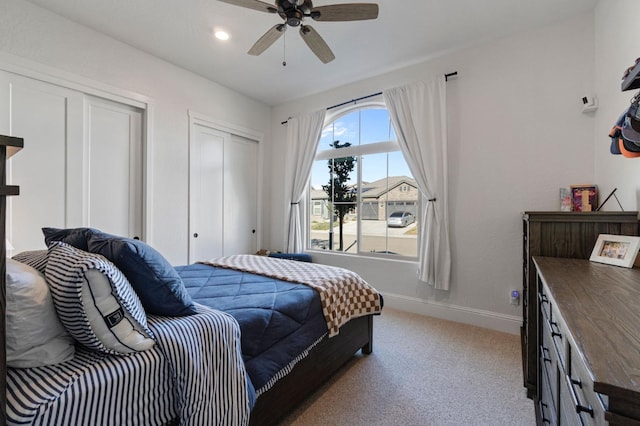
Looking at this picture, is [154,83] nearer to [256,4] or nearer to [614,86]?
[256,4]

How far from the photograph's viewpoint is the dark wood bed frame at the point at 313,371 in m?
1.42

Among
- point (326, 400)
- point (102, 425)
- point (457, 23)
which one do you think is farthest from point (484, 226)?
point (102, 425)

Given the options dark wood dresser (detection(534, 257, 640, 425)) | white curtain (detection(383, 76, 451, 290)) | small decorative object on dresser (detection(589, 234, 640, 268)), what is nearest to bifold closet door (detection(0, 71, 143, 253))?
white curtain (detection(383, 76, 451, 290))

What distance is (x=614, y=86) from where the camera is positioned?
193 cm

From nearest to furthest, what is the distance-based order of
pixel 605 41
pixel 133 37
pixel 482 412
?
pixel 482 412, pixel 605 41, pixel 133 37

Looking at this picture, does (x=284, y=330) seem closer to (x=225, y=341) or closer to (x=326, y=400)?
(x=225, y=341)

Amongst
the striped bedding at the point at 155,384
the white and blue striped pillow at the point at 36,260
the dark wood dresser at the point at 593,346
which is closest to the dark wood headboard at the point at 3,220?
the striped bedding at the point at 155,384

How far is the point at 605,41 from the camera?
2.09 meters

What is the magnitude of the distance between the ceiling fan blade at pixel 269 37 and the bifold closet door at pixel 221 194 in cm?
160

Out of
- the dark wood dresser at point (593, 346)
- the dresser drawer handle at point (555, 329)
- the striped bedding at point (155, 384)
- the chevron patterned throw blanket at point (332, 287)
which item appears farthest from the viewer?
the chevron patterned throw blanket at point (332, 287)

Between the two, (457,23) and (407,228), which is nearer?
(457,23)

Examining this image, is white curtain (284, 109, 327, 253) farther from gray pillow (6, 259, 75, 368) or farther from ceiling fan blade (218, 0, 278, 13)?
gray pillow (6, 259, 75, 368)

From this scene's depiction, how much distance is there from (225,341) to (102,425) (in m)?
0.43

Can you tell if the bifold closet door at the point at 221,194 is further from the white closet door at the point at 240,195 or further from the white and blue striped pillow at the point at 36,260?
the white and blue striped pillow at the point at 36,260
